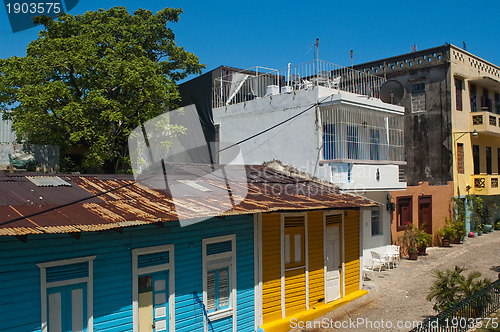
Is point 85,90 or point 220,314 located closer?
point 220,314

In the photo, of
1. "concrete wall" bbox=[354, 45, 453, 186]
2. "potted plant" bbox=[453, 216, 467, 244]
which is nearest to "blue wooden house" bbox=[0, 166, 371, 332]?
"potted plant" bbox=[453, 216, 467, 244]

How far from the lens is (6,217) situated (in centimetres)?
616

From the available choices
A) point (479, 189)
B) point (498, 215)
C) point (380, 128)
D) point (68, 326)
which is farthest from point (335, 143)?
point (498, 215)

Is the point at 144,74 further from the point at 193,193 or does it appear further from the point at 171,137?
the point at 193,193

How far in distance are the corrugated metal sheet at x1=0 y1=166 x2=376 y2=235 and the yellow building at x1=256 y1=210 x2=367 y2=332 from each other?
0.78m

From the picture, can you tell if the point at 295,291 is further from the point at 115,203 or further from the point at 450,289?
the point at 115,203

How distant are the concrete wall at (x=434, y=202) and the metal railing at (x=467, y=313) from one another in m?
7.79

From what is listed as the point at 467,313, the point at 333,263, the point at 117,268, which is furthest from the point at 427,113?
the point at 117,268

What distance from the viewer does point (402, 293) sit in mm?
12961

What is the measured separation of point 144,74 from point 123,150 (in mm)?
3310

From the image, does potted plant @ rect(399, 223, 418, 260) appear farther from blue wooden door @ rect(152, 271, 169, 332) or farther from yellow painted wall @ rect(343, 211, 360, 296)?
blue wooden door @ rect(152, 271, 169, 332)

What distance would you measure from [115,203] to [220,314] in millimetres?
3422

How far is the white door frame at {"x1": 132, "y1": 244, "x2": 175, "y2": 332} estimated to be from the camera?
7926mm

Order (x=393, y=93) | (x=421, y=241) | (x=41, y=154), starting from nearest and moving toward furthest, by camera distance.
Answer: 1. (x=393, y=93)
2. (x=41, y=154)
3. (x=421, y=241)
